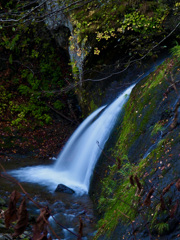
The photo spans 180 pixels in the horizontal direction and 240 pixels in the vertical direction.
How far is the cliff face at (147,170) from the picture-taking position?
2.27 metres

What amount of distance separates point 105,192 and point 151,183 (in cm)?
199

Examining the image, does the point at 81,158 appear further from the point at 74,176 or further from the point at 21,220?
the point at 21,220

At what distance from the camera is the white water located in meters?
6.65

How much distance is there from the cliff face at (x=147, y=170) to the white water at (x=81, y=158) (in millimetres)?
981

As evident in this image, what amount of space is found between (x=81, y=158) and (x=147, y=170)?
4347mm

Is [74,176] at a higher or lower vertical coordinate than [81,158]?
lower

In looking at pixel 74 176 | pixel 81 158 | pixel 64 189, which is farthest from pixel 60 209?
pixel 81 158

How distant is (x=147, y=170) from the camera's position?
3311 mm

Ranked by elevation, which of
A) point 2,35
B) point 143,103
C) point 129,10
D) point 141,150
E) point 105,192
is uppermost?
point 2,35

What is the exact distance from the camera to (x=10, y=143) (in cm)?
1030

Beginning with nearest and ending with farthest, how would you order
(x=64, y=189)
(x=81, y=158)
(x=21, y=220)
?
(x=21, y=220), (x=64, y=189), (x=81, y=158)

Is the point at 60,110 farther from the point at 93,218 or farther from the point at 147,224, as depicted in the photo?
the point at 147,224

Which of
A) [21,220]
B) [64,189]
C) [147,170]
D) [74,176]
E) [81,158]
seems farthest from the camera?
[81,158]

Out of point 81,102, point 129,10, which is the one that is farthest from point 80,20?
point 81,102
